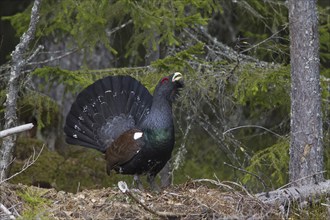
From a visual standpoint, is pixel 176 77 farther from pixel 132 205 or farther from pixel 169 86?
pixel 132 205

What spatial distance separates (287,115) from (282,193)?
331 cm

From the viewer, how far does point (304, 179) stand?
26.4ft

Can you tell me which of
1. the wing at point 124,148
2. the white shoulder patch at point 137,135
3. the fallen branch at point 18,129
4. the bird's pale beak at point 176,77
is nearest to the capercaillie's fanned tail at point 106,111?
the wing at point 124,148

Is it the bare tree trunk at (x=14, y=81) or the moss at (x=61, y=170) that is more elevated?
the bare tree trunk at (x=14, y=81)

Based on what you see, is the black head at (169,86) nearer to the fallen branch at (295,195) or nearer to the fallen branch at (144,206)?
the fallen branch at (295,195)

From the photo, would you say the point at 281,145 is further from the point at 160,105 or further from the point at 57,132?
the point at 57,132

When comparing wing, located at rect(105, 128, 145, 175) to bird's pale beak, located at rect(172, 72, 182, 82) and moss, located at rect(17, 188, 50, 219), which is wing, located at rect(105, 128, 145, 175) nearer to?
bird's pale beak, located at rect(172, 72, 182, 82)

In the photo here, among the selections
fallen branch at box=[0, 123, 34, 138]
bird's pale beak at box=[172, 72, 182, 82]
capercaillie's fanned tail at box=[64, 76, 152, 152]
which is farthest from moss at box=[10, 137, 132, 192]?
fallen branch at box=[0, 123, 34, 138]

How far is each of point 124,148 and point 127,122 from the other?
78 cm

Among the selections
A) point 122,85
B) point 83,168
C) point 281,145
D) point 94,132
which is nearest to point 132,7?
point 122,85

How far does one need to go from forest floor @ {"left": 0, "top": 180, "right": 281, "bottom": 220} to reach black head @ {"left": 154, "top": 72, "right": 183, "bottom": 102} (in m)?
1.46

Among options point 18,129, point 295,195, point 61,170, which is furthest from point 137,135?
point 61,170

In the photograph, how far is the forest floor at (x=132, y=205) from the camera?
710 centimetres

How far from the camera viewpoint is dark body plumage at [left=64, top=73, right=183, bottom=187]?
886 cm
